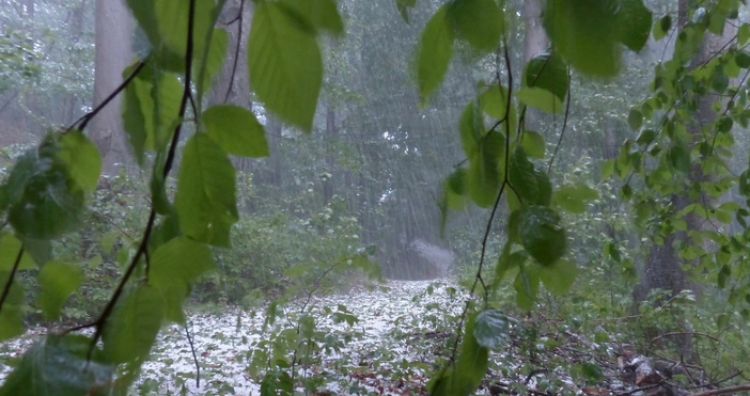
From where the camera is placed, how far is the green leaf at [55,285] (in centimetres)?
31

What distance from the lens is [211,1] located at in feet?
0.93

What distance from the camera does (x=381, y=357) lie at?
1.49 meters

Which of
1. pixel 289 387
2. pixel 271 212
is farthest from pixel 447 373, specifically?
pixel 271 212

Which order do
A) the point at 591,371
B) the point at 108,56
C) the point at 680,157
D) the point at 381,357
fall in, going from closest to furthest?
the point at 680,157 → the point at 108,56 → the point at 591,371 → the point at 381,357

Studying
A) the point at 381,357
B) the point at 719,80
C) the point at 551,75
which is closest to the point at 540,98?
the point at 551,75

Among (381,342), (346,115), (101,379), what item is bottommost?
(101,379)

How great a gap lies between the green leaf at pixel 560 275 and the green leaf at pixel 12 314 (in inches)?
13.1

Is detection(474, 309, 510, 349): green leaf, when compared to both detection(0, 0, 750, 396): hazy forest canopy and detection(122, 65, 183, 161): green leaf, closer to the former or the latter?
detection(0, 0, 750, 396): hazy forest canopy

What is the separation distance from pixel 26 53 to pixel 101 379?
1.35m

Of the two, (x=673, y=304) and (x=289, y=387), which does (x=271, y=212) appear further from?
(x=673, y=304)

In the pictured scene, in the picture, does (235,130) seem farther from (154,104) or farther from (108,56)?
(108,56)

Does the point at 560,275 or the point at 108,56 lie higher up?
the point at 108,56

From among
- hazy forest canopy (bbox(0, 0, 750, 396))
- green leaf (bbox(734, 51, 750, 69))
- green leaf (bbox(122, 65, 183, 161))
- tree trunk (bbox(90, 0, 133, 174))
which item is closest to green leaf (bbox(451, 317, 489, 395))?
hazy forest canopy (bbox(0, 0, 750, 396))

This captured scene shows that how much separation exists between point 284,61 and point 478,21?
0.46 ft
